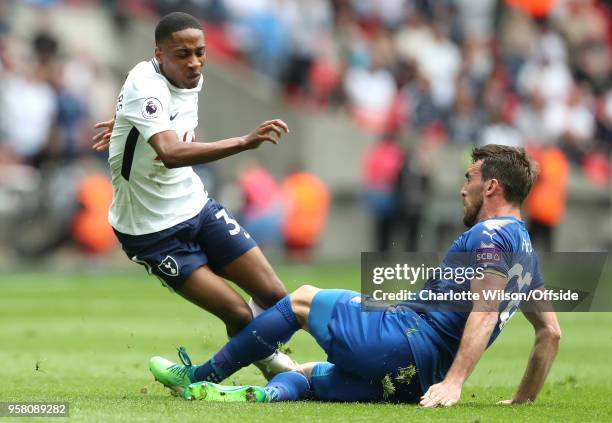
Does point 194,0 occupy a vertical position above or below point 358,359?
above

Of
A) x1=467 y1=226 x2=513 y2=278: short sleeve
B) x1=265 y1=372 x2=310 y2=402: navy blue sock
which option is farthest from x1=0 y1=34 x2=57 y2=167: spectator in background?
x1=467 y1=226 x2=513 y2=278: short sleeve

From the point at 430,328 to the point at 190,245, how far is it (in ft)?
5.86

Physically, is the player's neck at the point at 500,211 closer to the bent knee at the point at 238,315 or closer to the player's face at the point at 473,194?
the player's face at the point at 473,194

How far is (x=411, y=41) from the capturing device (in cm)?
2686

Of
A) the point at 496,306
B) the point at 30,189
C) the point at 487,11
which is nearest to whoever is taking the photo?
the point at 496,306

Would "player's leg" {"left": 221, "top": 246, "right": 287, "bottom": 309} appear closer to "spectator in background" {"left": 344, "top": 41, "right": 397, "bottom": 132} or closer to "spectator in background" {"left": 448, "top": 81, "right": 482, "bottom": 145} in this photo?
"spectator in background" {"left": 448, "top": 81, "right": 482, "bottom": 145}

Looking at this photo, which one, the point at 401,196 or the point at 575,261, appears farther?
the point at 401,196

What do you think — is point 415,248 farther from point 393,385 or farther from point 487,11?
point 393,385

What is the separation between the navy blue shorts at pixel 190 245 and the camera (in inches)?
331

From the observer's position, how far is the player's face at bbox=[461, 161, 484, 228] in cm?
775

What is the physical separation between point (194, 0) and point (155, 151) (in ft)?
55.3

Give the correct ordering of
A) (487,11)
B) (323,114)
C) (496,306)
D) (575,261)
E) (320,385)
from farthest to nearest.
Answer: (487,11) → (323,114) → (575,261) → (320,385) → (496,306)

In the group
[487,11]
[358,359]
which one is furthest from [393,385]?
[487,11]

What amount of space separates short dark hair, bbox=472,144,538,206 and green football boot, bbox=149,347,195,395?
2.20 m
